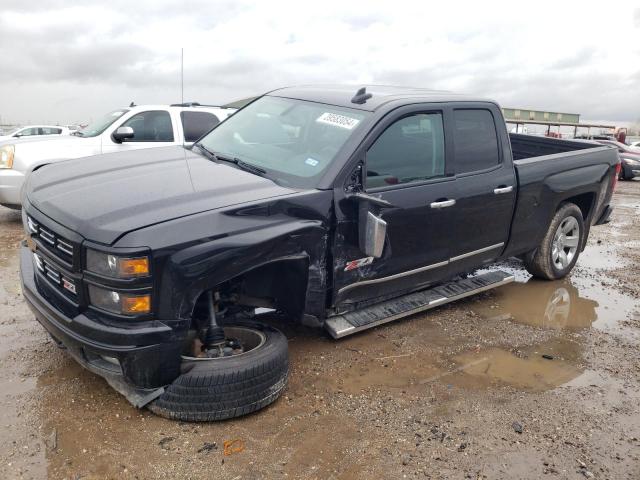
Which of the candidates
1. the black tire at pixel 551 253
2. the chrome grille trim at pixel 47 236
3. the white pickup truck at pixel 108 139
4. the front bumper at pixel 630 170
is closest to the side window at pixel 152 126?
the white pickup truck at pixel 108 139

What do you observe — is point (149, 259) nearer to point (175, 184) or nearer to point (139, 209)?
point (139, 209)

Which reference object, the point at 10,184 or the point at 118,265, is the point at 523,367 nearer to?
the point at 118,265

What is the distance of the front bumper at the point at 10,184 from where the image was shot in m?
7.18

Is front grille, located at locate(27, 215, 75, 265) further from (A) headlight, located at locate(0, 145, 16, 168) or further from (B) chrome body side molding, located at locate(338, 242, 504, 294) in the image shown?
(A) headlight, located at locate(0, 145, 16, 168)

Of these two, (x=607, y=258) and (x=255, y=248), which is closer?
(x=255, y=248)

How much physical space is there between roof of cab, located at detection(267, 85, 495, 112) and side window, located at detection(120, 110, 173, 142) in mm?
3964

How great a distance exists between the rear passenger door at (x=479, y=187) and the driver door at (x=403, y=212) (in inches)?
5.4

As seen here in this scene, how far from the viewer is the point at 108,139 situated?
8109mm

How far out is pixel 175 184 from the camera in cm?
333

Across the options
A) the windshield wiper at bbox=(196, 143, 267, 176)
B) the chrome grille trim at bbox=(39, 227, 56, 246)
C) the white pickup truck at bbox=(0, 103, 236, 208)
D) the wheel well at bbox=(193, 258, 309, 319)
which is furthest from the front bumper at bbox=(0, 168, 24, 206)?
the wheel well at bbox=(193, 258, 309, 319)

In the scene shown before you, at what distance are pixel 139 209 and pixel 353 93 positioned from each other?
213cm

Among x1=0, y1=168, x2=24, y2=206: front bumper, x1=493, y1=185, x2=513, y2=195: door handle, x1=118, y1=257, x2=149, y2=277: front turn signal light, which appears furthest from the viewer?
x1=0, y1=168, x2=24, y2=206: front bumper

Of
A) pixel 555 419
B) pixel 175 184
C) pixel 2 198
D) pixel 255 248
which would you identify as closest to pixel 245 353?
pixel 255 248

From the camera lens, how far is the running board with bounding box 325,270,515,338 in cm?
389
